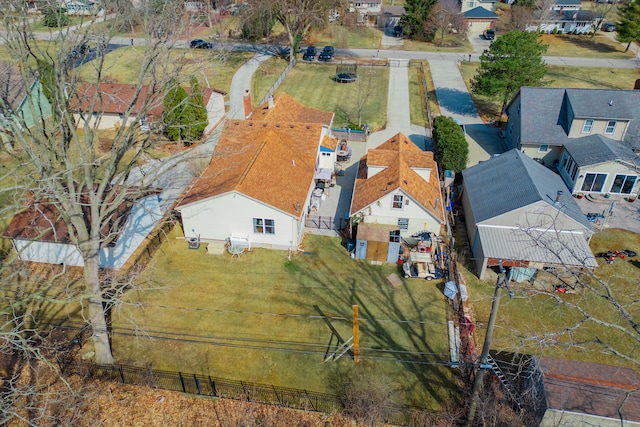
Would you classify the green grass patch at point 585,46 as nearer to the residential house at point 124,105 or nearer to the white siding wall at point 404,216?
the residential house at point 124,105

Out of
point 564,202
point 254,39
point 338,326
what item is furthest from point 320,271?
point 254,39

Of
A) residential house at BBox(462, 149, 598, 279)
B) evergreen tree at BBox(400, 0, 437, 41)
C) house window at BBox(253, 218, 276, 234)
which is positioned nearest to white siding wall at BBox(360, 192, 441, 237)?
residential house at BBox(462, 149, 598, 279)

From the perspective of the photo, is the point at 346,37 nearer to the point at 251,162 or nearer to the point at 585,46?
the point at 585,46

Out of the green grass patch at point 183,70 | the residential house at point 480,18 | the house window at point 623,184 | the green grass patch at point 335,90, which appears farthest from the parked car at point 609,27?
the green grass patch at point 183,70

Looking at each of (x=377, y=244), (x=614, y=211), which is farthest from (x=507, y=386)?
(x=614, y=211)

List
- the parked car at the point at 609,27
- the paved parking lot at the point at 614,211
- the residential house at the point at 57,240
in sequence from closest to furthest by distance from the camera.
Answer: the residential house at the point at 57,240
the paved parking lot at the point at 614,211
the parked car at the point at 609,27

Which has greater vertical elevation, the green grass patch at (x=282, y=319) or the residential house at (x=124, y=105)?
the residential house at (x=124, y=105)

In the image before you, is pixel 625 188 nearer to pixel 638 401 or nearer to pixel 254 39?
pixel 638 401
